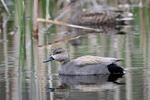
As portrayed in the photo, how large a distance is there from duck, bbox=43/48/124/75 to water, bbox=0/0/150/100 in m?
0.13

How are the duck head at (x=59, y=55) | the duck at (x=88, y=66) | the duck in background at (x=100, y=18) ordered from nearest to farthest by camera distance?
the duck at (x=88, y=66) → the duck head at (x=59, y=55) → the duck in background at (x=100, y=18)

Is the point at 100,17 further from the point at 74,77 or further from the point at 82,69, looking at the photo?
the point at 74,77

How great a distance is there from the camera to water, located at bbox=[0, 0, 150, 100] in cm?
701

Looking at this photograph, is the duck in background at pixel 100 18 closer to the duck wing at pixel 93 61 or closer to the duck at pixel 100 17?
the duck at pixel 100 17

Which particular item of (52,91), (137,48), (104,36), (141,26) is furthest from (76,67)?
(141,26)

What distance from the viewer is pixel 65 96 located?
6.92 metres

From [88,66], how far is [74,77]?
10.8 inches

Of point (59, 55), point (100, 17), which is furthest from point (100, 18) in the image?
point (59, 55)

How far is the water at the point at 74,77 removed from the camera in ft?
23.0

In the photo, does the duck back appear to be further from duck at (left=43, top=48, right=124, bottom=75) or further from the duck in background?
the duck in background

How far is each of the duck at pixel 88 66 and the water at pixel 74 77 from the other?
0.41 feet

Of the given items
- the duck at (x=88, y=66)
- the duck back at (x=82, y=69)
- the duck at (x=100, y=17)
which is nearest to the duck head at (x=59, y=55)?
the duck at (x=88, y=66)

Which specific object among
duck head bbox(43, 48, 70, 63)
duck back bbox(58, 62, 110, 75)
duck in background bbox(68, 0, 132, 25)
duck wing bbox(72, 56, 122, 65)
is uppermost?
duck in background bbox(68, 0, 132, 25)

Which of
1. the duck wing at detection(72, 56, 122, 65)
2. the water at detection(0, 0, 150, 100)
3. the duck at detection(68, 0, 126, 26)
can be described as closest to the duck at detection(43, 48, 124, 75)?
the duck wing at detection(72, 56, 122, 65)
